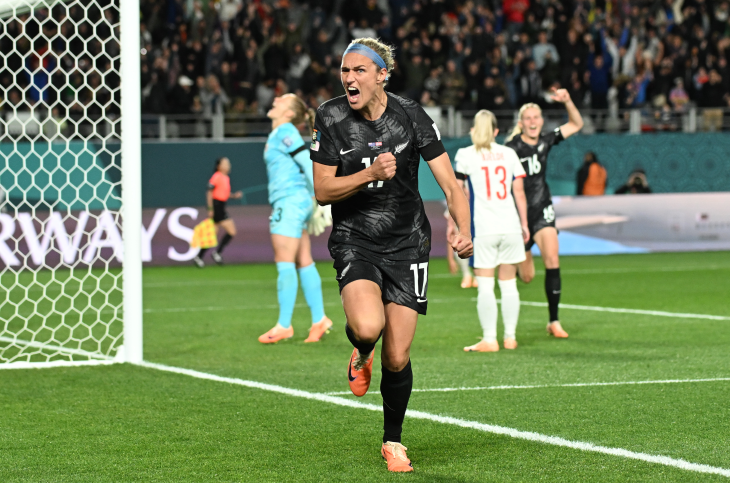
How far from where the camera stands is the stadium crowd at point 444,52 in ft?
70.0

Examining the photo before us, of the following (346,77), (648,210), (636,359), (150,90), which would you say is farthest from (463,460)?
(150,90)

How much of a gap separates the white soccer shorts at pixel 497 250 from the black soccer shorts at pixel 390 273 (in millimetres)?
3619

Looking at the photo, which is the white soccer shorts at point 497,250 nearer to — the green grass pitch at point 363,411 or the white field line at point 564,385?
the green grass pitch at point 363,411

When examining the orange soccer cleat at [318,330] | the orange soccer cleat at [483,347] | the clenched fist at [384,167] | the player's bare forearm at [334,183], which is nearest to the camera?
the clenched fist at [384,167]

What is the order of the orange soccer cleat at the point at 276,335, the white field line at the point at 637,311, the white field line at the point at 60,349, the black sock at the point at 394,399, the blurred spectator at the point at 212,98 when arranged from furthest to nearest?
the blurred spectator at the point at 212,98 → the white field line at the point at 637,311 → the orange soccer cleat at the point at 276,335 → the white field line at the point at 60,349 → the black sock at the point at 394,399

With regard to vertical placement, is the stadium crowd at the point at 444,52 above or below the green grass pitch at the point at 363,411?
above

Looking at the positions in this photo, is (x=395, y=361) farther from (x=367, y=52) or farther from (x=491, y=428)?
(x=367, y=52)

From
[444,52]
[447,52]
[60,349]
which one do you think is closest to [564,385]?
[60,349]

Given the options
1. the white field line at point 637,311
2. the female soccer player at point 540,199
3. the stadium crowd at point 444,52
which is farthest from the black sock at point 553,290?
the stadium crowd at point 444,52

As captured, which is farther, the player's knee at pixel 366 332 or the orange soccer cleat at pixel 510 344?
the orange soccer cleat at pixel 510 344

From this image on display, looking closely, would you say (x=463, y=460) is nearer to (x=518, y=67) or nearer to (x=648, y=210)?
(x=648, y=210)

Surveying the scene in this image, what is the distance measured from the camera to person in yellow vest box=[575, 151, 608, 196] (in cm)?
2191

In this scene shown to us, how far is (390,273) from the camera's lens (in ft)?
15.6

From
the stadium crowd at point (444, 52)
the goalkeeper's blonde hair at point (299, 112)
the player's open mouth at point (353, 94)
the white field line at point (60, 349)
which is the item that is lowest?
the white field line at point (60, 349)
